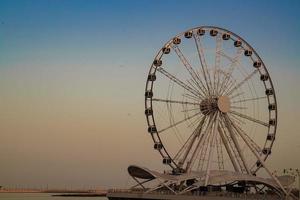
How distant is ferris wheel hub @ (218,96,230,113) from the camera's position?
65562 millimetres

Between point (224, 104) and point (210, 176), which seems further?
point (224, 104)

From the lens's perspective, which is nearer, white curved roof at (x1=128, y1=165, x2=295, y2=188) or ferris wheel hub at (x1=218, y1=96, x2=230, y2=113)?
white curved roof at (x1=128, y1=165, x2=295, y2=188)

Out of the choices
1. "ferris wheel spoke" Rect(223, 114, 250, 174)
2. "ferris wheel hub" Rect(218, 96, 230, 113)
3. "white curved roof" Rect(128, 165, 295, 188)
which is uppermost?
"ferris wheel hub" Rect(218, 96, 230, 113)

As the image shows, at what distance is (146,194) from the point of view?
211ft

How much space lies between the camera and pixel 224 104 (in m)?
66.0

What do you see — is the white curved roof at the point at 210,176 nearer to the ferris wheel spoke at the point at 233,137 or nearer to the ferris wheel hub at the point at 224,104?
the ferris wheel spoke at the point at 233,137

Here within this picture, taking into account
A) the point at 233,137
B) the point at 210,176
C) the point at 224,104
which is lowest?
the point at 210,176

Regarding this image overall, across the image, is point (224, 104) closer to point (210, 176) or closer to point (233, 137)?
point (233, 137)

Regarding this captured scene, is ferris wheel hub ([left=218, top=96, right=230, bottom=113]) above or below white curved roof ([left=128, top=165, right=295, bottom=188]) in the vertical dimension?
above

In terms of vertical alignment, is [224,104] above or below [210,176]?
above

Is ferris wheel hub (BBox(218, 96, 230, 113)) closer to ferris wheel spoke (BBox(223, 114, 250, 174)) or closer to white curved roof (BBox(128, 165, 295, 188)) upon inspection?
ferris wheel spoke (BBox(223, 114, 250, 174))

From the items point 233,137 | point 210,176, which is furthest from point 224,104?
point 210,176

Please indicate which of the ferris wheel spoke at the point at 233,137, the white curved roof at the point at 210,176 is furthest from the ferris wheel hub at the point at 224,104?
the white curved roof at the point at 210,176

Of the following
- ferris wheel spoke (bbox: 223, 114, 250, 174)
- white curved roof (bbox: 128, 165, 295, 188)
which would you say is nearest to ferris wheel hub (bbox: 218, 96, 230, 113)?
ferris wheel spoke (bbox: 223, 114, 250, 174)
